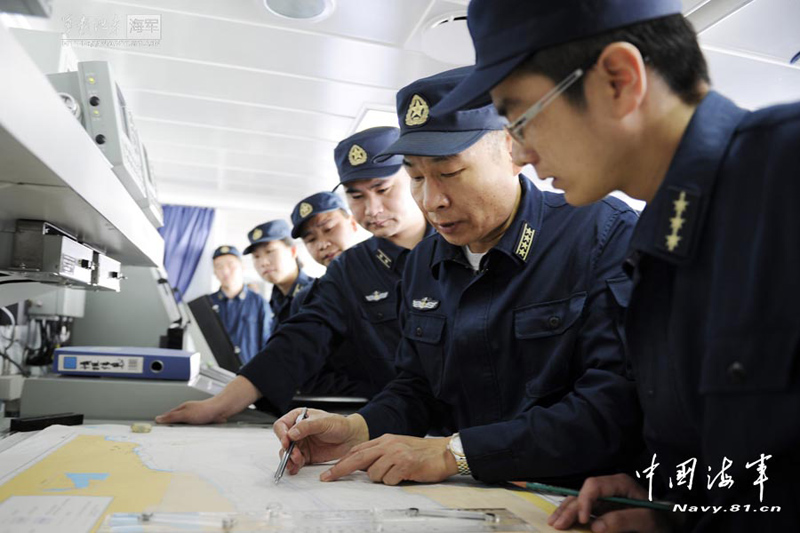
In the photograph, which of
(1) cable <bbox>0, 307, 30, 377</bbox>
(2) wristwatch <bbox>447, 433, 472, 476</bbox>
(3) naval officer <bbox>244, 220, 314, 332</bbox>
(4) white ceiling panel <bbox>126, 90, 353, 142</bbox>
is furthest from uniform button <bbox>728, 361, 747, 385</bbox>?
(4) white ceiling panel <bbox>126, 90, 353, 142</bbox>

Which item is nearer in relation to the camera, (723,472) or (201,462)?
(723,472)

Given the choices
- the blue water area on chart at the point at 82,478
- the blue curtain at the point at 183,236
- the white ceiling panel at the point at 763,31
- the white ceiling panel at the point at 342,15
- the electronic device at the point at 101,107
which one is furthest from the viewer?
the blue curtain at the point at 183,236

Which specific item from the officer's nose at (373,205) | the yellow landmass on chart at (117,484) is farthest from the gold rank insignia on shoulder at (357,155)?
the yellow landmass on chart at (117,484)

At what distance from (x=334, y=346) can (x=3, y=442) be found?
1.12 metres

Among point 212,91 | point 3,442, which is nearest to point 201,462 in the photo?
point 3,442

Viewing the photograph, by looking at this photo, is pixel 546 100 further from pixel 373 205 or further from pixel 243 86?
pixel 243 86

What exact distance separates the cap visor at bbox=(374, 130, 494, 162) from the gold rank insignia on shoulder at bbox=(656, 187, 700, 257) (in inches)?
24.3

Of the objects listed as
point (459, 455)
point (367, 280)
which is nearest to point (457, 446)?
point (459, 455)

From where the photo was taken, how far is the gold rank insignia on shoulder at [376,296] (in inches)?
85.6

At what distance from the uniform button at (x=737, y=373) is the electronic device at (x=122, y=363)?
1.63 meters

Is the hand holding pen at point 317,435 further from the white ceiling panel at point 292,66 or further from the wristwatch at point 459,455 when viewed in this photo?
the white ceiling panel at point 292,66

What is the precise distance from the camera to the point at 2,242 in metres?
1.29

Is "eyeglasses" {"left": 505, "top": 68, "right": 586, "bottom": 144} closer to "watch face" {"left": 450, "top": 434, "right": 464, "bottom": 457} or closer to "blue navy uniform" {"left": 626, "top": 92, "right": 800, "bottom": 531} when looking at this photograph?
"blue navy uniform" {"left": 626, "top": 92, "right": 800, "bottom": 531}

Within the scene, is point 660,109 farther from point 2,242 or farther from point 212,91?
point 212,91
